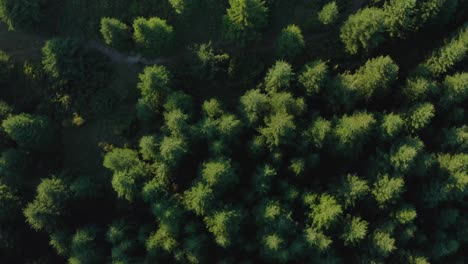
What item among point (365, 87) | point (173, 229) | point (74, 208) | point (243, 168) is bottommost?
point (74, 208)

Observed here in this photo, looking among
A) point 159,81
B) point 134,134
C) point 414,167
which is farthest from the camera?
point 134,134

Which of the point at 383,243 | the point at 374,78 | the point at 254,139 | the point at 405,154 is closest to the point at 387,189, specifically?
the point at 405,154

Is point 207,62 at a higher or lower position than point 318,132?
higher

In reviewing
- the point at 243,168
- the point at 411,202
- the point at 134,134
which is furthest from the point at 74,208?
the point at 411,202

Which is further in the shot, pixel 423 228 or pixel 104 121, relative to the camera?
pixel 104 121

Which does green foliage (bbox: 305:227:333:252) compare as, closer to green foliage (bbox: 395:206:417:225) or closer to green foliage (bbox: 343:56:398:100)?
green foliage (bbox: 395:206:417:225)

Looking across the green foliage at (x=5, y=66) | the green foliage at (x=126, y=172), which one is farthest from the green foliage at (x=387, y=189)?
the green foliage at (x=5, y=66)

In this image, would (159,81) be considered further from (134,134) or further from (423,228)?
(423,228)

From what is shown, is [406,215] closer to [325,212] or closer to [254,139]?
[325,212]
